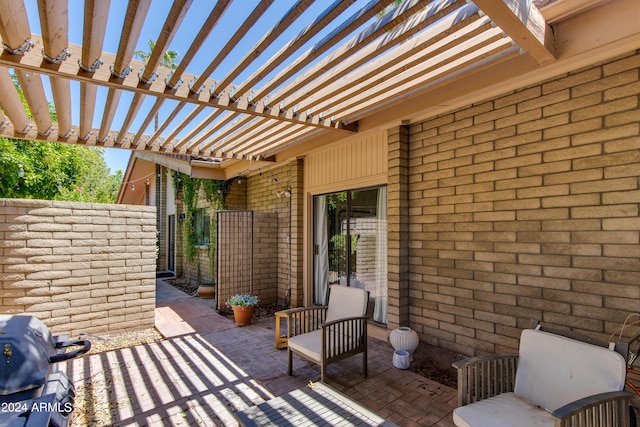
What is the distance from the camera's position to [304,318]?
3.83m

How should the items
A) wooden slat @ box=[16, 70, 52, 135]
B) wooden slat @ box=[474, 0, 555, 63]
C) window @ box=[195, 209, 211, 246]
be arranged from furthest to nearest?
window @ box=[195, 209, 211, 246] < wooden slat @ box=[16, 70, 52, 135] < wooden slat @ box=[474, 0, 555, 63]

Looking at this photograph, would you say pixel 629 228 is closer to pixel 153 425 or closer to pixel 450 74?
pixel 450 74

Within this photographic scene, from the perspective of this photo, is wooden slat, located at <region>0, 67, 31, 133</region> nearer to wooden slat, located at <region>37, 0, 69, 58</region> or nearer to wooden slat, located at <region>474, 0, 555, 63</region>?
wooden slat, located at <region>37, 0, 69, 58</region>

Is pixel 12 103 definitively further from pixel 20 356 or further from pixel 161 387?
pixel 161 387

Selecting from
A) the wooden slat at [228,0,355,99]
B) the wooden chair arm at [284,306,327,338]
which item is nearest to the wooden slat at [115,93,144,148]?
the wooden slat at [228,0,355,99]

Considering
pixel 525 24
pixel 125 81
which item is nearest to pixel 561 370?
pixel 525 24

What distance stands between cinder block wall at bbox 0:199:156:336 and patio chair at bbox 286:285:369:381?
279 centimetres

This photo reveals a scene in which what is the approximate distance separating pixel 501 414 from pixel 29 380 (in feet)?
10.1

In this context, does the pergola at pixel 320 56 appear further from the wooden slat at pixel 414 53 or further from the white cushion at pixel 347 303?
the white cushion at pixel 347 303

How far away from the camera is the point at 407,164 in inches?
170

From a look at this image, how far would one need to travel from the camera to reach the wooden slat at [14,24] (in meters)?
1.98

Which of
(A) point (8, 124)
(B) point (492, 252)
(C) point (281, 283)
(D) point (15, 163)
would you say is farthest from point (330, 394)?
(D) point (15, 163)

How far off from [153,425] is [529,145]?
4.27m

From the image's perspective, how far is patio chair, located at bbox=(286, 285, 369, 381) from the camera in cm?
318
